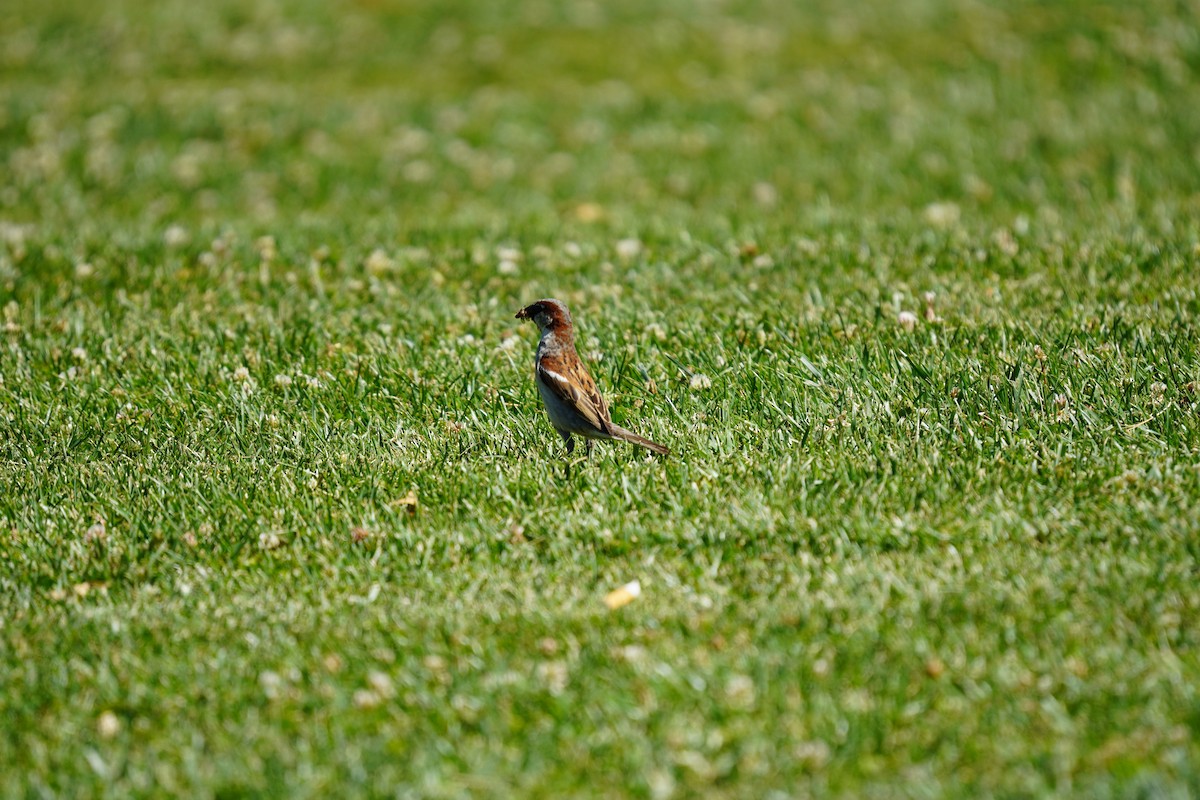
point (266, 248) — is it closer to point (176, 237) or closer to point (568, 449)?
point (176, 237)

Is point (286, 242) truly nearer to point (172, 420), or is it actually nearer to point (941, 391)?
point (172, 420)

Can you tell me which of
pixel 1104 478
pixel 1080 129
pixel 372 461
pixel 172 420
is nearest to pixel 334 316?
pixel 172 420

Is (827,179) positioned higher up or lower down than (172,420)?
lower down

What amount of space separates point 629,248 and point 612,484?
3.15 metres

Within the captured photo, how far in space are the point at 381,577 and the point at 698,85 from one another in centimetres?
896

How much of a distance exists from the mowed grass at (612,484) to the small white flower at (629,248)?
0.03m

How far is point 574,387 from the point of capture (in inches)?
201

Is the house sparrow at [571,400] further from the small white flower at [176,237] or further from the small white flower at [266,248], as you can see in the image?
the small white flower at [176,237]

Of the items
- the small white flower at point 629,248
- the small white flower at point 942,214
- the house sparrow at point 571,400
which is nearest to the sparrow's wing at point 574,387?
the house sparrow at point 571,400

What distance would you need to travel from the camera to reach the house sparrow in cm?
505

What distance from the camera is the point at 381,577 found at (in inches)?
183

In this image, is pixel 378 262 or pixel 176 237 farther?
pixel 176 237

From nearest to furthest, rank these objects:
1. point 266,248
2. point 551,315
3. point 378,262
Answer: point 551,315, point 378,262, point 266,248

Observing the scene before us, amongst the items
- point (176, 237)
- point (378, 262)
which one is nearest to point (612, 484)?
point (378, 262)
